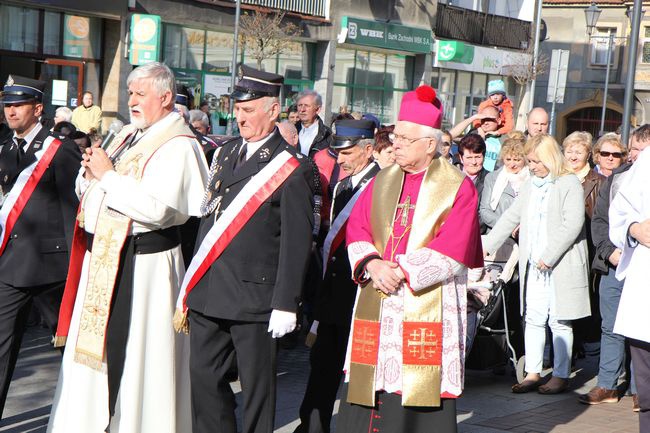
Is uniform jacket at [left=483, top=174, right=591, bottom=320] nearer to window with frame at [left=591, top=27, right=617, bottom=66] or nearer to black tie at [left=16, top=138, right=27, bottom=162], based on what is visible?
black tie at [left=16, top=138, right=27, bottom=162]

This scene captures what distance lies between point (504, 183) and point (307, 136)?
7.69 ft

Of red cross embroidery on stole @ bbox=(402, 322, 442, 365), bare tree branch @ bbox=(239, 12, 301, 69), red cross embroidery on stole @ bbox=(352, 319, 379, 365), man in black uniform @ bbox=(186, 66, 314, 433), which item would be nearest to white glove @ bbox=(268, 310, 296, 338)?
man in black uniform @ bbox=(186, 66, 314, 433)

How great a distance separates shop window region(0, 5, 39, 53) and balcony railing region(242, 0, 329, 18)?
7019mm

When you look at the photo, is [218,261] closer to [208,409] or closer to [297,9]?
[208,409]

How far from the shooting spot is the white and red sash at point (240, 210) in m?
5.48

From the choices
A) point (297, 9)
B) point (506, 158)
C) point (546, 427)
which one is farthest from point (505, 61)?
point (546, 427)

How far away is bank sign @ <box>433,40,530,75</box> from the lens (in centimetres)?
3725

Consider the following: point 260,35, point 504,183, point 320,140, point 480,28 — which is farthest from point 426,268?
point 480,28

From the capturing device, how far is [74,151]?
6738 mm

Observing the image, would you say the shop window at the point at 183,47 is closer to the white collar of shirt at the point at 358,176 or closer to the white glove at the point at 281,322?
the white collar of shirt at the point at 358,176

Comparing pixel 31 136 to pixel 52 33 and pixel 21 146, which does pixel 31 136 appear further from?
pixel 52 33

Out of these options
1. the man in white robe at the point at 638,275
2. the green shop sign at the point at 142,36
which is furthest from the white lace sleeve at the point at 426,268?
the green shop sign at the point at 142,36

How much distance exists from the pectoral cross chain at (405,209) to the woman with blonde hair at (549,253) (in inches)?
134

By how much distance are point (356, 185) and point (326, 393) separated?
1.31m
